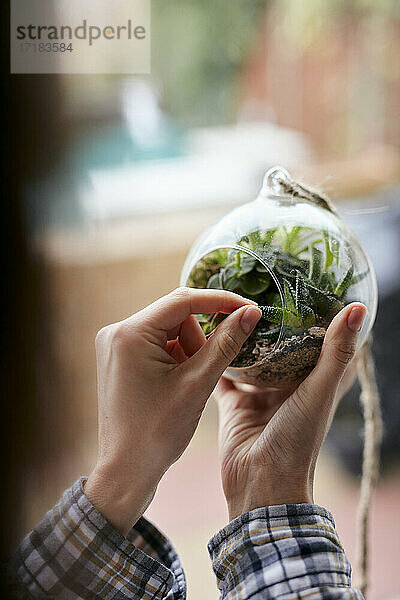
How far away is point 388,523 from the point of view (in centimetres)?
113

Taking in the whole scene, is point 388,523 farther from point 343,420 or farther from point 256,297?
point 256,297

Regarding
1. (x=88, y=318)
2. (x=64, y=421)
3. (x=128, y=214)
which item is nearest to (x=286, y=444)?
(x=64, y=421)

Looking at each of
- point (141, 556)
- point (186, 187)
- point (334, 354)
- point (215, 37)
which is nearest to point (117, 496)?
point (141, 556)

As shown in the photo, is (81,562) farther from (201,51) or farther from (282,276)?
(201,51)

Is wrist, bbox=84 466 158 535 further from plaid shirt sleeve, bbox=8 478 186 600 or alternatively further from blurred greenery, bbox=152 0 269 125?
blurred greenery, bbox=152 0 269 125

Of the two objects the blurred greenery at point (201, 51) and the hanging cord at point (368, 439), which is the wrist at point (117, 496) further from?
the blurred greenery at point (201, 51)

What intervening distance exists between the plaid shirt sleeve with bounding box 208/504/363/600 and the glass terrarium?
Result: 82mm

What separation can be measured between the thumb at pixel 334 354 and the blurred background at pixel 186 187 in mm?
136

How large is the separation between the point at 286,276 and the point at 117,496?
0.17 meters

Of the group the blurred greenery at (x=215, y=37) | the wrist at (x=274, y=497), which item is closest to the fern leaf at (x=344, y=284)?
the wrist at (x=274, y=497)

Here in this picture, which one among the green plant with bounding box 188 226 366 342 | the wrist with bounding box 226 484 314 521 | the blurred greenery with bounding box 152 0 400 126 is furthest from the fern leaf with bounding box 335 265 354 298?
the blurred greenery with bounding box 152 0 400 126

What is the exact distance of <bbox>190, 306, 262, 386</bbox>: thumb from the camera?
36 cm

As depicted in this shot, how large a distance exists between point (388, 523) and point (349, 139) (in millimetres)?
702

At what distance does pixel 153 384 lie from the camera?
0.38 meters
